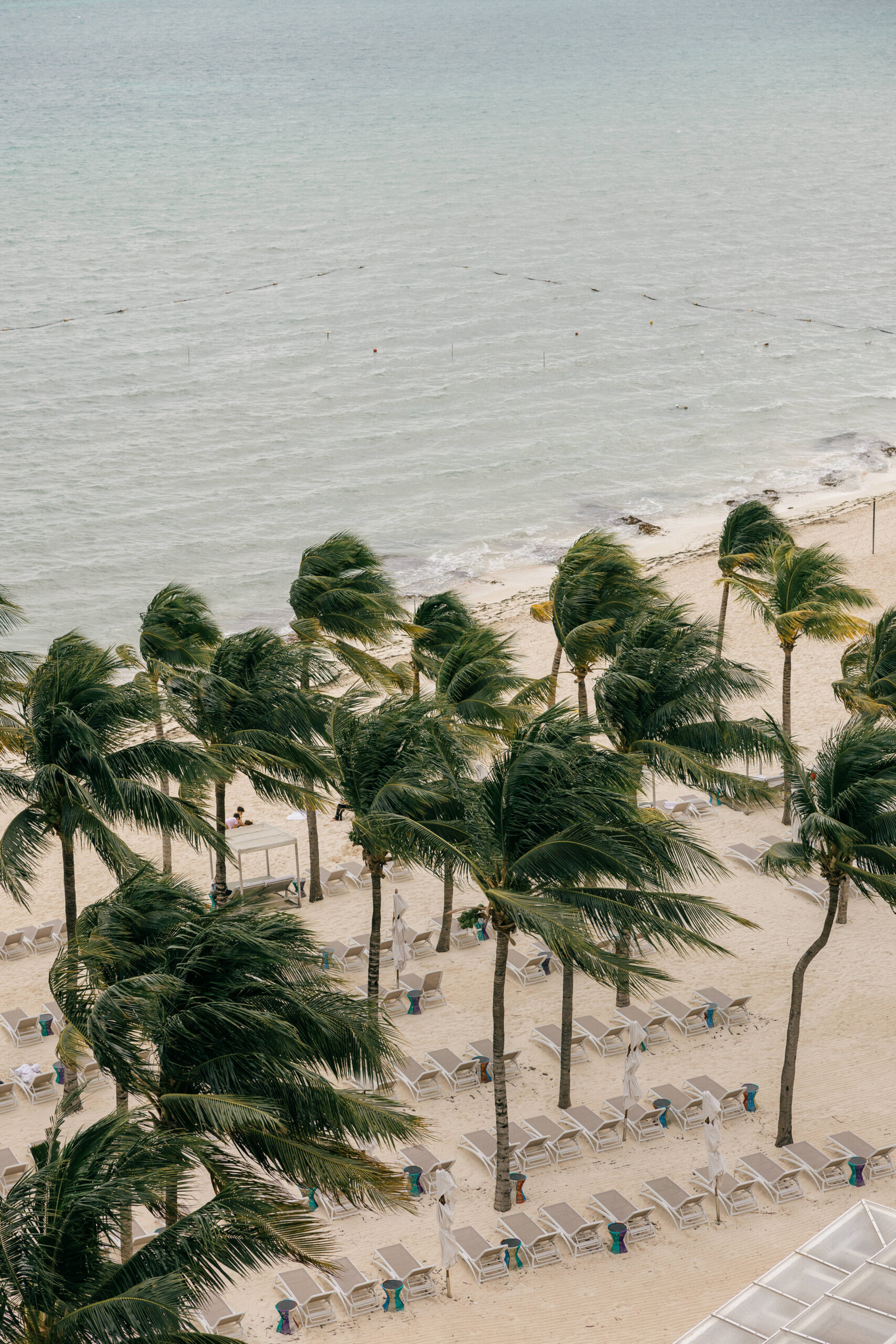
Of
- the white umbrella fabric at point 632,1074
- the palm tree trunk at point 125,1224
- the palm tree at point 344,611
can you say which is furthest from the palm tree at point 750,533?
the palm tree trunk at point 125,1224

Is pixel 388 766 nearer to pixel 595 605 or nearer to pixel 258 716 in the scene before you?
pixel 258 716

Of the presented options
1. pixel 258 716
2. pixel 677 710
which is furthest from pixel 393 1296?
pixel 677 710

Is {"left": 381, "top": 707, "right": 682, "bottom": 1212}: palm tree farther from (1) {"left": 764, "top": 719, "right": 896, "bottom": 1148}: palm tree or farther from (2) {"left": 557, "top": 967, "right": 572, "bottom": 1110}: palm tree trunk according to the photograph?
(1) {"left": 764, "top": 719, "right": 896, "bottom": 1148}: palm tree

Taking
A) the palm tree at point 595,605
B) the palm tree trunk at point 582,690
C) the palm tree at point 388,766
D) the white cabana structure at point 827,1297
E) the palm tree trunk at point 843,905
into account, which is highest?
the palm tree at point 595,605

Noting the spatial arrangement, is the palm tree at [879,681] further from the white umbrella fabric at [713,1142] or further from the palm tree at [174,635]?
the palm tree at [174,635]

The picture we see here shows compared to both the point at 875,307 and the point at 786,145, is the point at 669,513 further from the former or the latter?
the point at 786,145

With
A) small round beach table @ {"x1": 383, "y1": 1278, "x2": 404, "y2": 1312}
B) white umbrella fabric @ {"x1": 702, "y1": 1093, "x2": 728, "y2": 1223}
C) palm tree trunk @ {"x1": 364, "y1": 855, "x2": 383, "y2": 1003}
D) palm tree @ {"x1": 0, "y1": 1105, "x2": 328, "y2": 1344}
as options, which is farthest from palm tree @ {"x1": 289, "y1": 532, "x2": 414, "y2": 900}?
palm tree @ {"x1": 0, "y1": 1105, "x2": 328, "y2": 1344}

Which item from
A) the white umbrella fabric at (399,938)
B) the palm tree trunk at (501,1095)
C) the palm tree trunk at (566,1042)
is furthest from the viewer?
the white umbrella fabric at (399,938)
